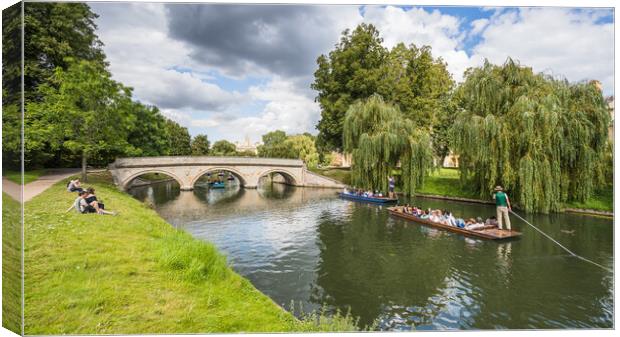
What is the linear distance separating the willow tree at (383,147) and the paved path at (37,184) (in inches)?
642

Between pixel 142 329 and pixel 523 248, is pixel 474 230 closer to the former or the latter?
pixel 523 248

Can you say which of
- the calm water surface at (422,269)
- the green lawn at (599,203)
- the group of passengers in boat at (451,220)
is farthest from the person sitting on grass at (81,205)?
the green lawn at (599,203)

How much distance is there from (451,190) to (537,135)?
8.95 metres

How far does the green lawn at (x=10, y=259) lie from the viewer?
4547mm

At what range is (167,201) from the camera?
23.7 meters

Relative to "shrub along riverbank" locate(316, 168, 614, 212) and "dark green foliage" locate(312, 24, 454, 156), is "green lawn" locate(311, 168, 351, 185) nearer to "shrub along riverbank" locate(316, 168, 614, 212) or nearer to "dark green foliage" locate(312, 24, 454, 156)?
"shrub along riverbank" locate(316, 168, 614, 212)

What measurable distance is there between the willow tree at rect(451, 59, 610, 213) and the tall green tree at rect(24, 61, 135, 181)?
18149 mm

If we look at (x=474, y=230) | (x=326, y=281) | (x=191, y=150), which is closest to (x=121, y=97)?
(x=326, y=281)

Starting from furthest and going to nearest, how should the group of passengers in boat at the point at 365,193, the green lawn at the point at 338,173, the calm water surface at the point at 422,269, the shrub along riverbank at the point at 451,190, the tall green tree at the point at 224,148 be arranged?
the tall green tree at the point at 224,148
the green lawn at the point at 338,173
the group of passengers in boat at the point at 365,193
the shrub along riverbank at the point at 451,190
the calm water surface at the point at 422,269

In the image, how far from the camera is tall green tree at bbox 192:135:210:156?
57422 mm

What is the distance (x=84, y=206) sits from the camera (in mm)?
10219

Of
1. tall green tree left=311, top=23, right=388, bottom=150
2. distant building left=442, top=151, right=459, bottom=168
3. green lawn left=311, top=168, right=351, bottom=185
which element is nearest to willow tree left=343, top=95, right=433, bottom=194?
distant building left=442, top=151, right=459, bottom=168

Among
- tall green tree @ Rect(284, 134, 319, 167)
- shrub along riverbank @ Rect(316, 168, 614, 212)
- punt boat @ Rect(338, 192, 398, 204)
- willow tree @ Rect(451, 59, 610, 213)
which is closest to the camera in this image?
willow tree @ Rect(451, 59, 610, 213)

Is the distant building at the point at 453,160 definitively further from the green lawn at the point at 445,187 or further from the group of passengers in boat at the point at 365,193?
the group of passengers in boat at the point at 365,193
